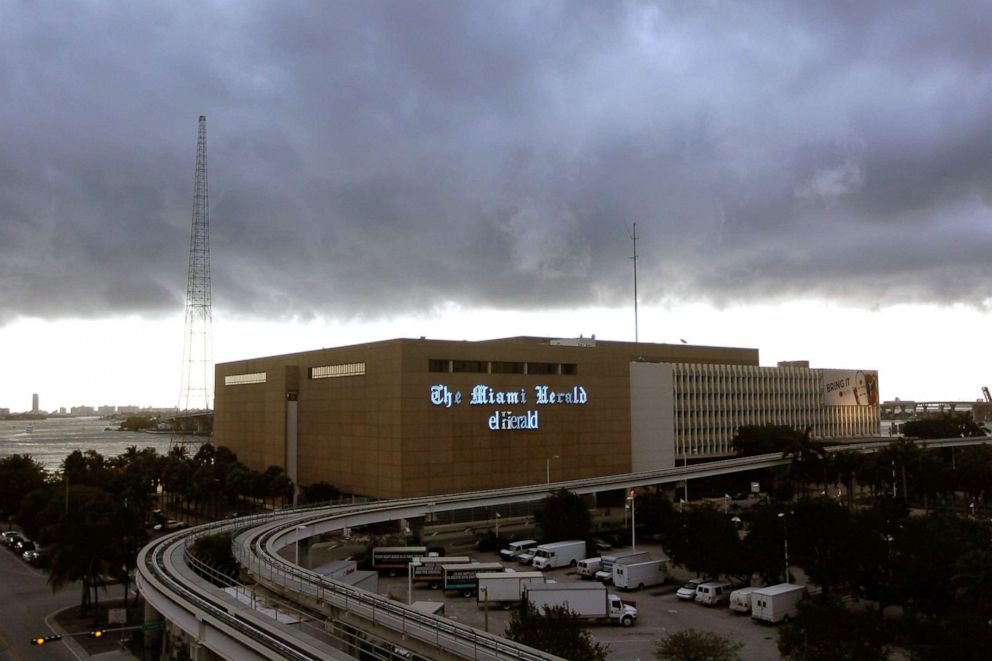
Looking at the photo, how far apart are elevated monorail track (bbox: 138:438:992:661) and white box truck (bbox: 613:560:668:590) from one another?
21356mm

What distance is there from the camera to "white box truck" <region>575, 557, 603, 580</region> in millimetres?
60844

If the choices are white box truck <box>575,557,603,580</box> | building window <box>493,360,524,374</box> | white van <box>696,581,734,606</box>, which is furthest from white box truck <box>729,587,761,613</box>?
building window <box>493,360,524,374</box>

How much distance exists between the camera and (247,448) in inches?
4875

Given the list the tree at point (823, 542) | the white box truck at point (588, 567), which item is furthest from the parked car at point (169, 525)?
the tree at point (823, 542)

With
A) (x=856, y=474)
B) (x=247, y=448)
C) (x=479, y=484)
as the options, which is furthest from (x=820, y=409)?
(x=247, y=448)

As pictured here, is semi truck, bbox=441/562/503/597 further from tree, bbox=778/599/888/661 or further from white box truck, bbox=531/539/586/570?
tree, bbox=778/599/888/661

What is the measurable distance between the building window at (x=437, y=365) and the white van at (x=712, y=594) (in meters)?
45.8

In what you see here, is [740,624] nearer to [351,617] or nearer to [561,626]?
[561,626]

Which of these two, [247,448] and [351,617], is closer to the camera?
[351,617]

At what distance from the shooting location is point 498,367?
3839 inches

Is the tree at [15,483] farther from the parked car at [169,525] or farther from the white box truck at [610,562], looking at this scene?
the white box truck at [610,562]

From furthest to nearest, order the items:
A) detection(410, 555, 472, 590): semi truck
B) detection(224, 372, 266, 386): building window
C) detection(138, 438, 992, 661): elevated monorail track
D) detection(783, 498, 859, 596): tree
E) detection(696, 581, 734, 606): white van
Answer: detection(224, 372, 266, 386): building window, detection(410, 555, 472, 590): semi truck, detection(696, 581, 734, 606): white van, detection(783, 498, 859, 596): tree, detection(138, 438, 992, 661): elevated monorail track

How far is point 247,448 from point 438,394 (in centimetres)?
4843

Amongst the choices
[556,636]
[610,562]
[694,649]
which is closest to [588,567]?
[610,562]
